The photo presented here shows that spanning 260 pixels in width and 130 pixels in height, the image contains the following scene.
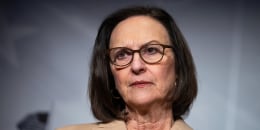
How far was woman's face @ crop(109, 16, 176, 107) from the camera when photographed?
113 cm

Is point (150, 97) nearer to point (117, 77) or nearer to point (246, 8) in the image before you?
point (117, 77)

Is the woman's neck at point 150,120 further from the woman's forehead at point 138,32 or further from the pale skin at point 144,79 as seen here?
the woman's forehead at point 138,32

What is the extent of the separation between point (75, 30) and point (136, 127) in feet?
2.87

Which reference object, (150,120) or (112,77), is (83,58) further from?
(150,120)

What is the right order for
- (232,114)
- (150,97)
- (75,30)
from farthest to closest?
1. (75,30)
2. (232,114)
3. (150,97)

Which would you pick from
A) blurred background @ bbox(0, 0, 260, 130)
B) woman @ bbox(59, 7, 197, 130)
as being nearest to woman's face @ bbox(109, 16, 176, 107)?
woman @ bbox(59, 7, 197, 130)

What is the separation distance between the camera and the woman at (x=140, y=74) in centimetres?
114

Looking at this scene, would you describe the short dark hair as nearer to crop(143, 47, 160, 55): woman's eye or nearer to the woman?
the woman

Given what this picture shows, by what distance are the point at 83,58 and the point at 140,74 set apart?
0.87 meters

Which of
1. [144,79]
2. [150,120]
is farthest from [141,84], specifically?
[150,120]

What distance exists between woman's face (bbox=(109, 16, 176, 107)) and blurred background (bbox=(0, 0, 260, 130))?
0.70 m

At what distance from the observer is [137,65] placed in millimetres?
1133

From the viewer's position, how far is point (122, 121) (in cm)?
124

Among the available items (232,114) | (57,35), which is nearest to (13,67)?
(57,35)
